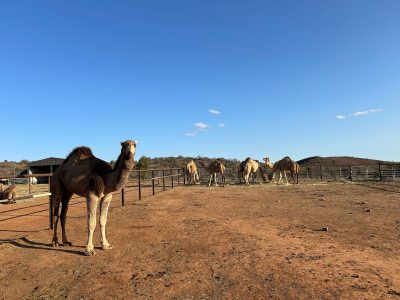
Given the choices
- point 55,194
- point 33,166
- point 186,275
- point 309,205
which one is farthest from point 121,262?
point 33,166

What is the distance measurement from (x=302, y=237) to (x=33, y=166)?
47509 millimetres

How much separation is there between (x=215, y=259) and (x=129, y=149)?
285cm

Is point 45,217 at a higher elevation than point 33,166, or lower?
lower

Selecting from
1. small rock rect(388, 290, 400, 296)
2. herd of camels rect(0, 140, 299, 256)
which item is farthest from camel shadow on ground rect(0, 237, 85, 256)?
small rock rect(388, 290, 400, 296)

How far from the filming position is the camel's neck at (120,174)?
Result: 703 centimetres

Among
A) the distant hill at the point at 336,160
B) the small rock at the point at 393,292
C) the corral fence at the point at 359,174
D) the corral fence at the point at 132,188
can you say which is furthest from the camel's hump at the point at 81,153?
the distant hill at the point at 336,160

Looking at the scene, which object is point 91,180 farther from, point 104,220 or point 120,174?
point 104,220

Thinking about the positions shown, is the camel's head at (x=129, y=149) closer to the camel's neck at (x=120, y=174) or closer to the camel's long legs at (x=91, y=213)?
the camel's neck at (x=120, y=174)

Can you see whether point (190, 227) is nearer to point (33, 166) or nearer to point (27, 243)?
point (27, 243)

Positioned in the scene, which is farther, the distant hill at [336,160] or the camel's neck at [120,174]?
the distant hill at [336,160]

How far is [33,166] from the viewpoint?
4709 cm

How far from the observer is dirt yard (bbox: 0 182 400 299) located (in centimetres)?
462

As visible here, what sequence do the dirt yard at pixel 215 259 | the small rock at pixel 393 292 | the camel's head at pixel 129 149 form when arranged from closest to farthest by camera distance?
the small rock at pixel 393 292
the dirt yard at pixel 215 259
the camel's head at pixel 129 149

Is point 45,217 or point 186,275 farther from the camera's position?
point 45,217
